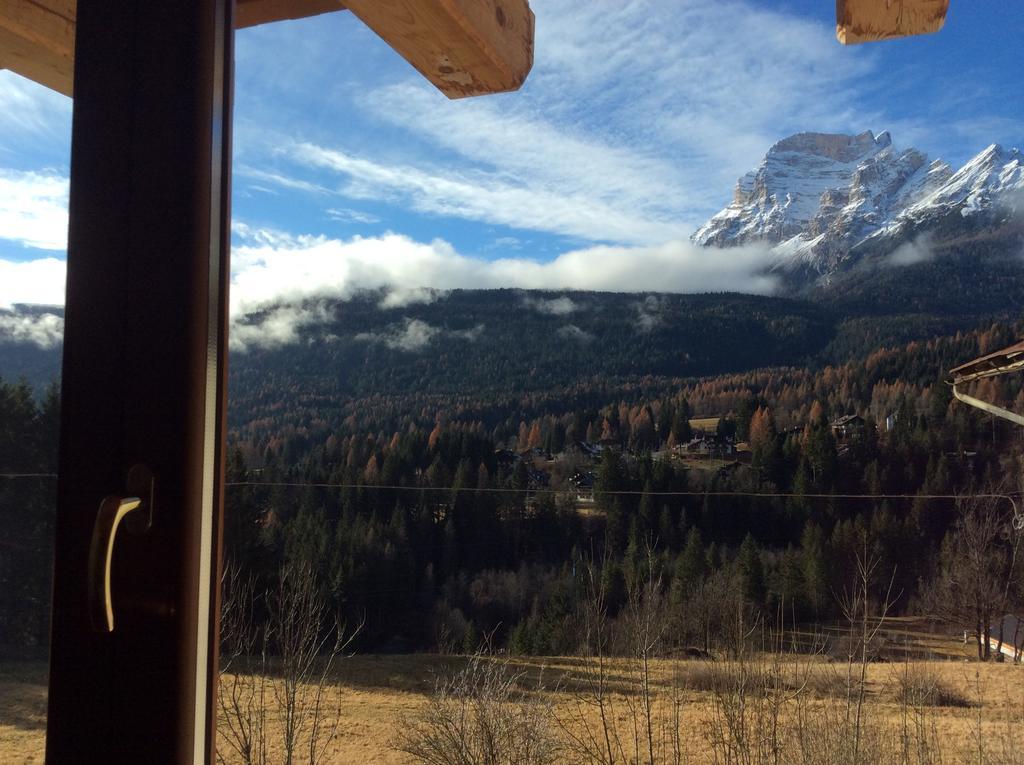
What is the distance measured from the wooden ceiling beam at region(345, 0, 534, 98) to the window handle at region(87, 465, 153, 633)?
40cm

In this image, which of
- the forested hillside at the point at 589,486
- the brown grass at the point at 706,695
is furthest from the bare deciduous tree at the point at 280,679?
the forested hillside at the point at 589,486

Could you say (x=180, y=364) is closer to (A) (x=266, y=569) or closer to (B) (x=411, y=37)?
(B) (x=411, y=37)

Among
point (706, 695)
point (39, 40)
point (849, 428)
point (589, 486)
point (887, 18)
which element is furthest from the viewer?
point (849, 428)

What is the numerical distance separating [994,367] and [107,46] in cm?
634

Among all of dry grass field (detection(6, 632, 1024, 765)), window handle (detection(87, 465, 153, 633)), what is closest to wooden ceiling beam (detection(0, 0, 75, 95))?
window handle (detection(87, 465, 153, 633))

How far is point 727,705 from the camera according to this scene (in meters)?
5.26

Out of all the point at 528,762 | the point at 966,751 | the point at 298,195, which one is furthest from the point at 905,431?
the point at 298,195

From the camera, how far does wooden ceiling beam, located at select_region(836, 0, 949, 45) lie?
66 cm

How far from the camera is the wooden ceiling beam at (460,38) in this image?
0.61 m

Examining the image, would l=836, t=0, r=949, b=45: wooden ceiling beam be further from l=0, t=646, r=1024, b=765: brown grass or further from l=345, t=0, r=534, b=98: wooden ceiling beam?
l=0, t=646, r=1024, b=765: brown grass

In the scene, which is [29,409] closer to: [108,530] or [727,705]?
[108,530]

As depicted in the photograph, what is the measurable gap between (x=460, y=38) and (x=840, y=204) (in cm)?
5663

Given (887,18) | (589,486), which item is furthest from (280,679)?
(589,486)

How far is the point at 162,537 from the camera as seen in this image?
446 millimetres
